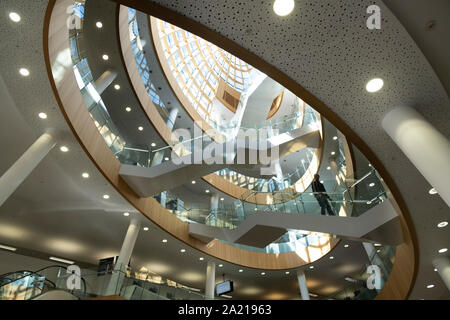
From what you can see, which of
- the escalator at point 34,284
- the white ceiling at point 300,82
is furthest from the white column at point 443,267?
the escalator at point 34,284

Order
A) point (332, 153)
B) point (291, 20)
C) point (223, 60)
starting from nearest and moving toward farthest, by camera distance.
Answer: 1. point (291, 20)
2. point (332, 153)
3. point (223, 60)

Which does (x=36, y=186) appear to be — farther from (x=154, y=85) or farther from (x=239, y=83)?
(x=239, y=83)

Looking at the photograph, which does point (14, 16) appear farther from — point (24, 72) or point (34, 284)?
point (34, 284)

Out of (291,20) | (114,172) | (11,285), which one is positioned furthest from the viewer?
(114,172)

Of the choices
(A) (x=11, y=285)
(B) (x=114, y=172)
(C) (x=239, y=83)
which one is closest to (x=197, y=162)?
(B) (x=114, y=172)

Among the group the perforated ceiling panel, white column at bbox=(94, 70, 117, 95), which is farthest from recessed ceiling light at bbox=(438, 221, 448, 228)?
white column at bbox=(94, 70, 117, 95)

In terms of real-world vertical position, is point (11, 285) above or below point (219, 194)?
below

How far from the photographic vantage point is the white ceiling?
3.43 metres

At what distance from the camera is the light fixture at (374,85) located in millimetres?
3863

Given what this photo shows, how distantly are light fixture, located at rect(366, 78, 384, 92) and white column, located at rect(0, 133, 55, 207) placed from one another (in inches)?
295

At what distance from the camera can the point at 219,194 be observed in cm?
1866

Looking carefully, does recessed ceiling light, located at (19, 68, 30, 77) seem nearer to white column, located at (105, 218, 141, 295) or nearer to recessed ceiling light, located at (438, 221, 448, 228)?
white column, located at (105, 218, 141, 295)

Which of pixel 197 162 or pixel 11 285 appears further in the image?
pixel 197 162
